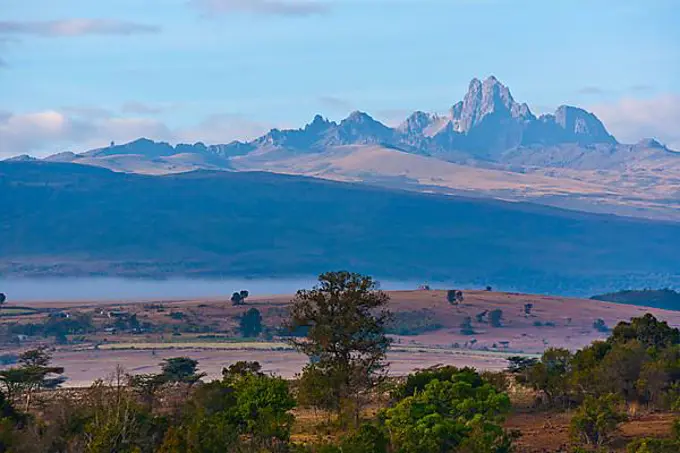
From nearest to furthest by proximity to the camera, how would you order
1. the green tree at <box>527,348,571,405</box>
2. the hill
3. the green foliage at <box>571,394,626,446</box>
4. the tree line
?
the tree line → the green foliage at <box>571,394,626,446</box> → the green tree at <box>527,348,571,405</box> → the hill

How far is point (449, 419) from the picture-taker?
42.8 metres

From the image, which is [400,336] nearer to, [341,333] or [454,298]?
[454,298]

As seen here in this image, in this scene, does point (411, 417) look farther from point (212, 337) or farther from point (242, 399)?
point (212, 337)

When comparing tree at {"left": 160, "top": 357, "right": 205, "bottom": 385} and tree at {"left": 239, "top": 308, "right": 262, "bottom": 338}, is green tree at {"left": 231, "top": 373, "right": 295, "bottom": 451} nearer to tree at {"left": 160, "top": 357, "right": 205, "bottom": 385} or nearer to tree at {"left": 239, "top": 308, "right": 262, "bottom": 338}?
tree at {"left": 160, "top": 357, "right": 205, "bottom": 385}

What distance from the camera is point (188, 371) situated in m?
64.6

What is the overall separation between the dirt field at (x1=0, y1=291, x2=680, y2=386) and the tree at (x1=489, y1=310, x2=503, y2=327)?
66cm

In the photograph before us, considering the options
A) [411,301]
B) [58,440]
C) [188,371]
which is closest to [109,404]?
[58,440]

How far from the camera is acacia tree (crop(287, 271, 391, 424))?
4975cm

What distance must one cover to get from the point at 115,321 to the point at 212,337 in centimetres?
1713

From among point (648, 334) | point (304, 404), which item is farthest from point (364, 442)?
point (648, 334)

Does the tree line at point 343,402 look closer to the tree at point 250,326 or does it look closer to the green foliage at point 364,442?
the green foliage at point 364,442

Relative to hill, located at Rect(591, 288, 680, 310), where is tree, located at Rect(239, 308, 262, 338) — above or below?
below

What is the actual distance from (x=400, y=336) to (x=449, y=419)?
92122 millimetres

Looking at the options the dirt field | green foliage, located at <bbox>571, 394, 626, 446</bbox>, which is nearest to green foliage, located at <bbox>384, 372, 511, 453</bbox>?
green foliage, located at <bbox>571, 394, 626, 446</bbox>
